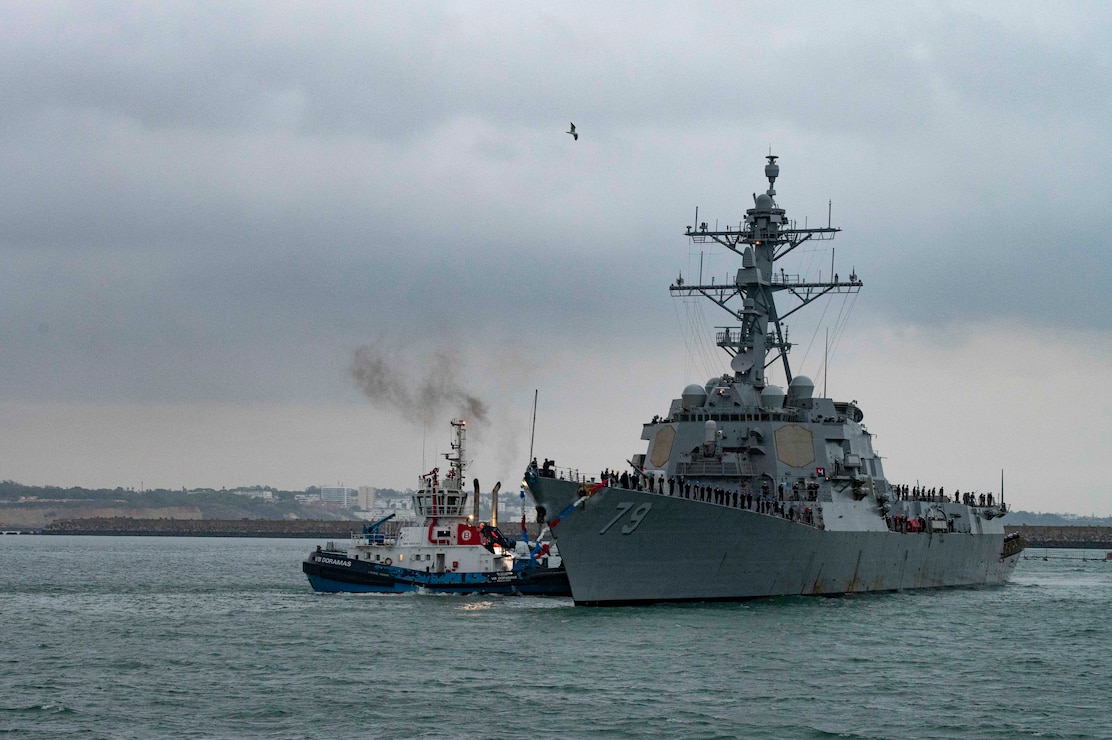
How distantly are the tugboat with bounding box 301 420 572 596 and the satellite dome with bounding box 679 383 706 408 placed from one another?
6502mm

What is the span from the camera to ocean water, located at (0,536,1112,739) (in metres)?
21.7

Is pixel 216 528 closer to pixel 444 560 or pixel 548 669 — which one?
pixel 444 560

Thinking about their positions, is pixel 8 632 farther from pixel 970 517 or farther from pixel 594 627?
pixel 970 517

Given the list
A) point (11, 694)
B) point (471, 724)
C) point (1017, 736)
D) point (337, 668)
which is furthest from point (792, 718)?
point (11, 694)

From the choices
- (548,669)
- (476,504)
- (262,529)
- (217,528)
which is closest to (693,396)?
(476,504)

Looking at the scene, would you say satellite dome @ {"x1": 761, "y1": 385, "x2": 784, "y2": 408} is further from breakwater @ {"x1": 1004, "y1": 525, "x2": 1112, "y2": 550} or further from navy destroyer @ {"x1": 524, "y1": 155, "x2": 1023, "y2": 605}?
breakwater @ {"x1": 1004, "y1": 525, "x2": 1112, "y2": 550}

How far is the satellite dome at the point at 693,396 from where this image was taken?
42750mm

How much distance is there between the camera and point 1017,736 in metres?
21.1

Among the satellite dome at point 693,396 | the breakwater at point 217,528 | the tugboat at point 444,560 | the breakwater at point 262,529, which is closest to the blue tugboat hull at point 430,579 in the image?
the tugboat at point 444,560

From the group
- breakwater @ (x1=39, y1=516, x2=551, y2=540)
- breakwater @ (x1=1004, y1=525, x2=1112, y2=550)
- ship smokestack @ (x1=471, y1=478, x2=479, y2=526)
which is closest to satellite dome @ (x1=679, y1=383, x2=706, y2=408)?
ship smokestack @ (x1=471, y1=478, x2=479, y2=526)

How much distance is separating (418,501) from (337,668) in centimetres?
1839

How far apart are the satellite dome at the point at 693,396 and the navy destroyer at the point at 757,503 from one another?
0.14 ft

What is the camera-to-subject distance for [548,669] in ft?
87.4

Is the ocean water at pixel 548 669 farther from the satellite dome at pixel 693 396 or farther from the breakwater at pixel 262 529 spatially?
the breakwater at pixel 262 529
